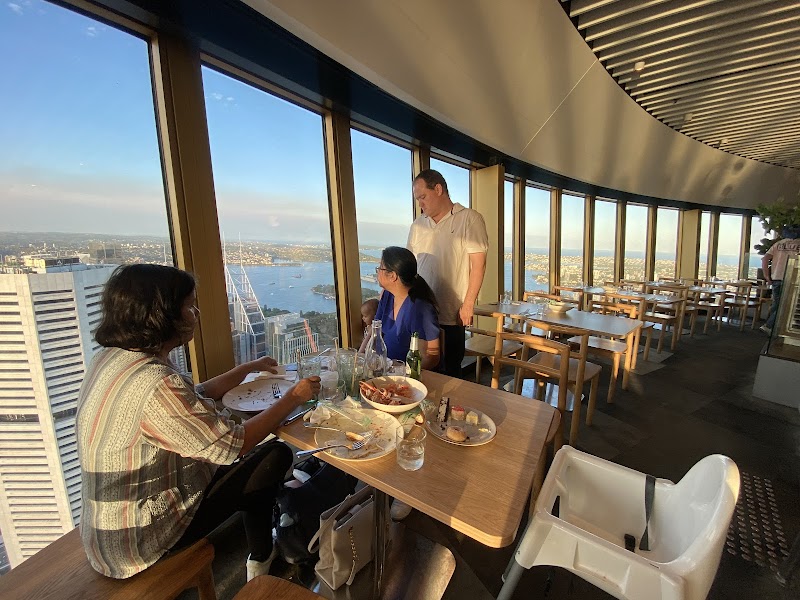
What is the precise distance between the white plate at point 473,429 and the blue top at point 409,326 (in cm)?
63

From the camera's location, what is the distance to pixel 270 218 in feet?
7.85

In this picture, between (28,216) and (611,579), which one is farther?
(28,216)

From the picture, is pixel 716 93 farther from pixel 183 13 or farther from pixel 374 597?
pixel 374 597

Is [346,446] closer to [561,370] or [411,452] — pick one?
[411,452]

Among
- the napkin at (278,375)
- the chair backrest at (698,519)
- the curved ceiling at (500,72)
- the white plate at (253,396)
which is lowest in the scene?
the chair backrest at (698,519)

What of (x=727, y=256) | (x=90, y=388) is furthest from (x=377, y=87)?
(x=727, y=256)

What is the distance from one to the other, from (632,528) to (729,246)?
Result: 11687 millimetres

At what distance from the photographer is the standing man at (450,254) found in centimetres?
226

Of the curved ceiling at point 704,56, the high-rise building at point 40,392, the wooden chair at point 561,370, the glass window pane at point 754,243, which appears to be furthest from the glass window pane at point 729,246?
the high-rise building at point 40,392

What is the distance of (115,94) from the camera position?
1613mm

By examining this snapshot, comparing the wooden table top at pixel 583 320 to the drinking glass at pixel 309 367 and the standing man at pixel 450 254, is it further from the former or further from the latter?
the drinking glass at pixel 309 367

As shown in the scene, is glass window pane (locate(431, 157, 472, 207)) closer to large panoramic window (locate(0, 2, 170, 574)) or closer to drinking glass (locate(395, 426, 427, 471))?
large panoramic window (locate(0, 2, 170, 574))

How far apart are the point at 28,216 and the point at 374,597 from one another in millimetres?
2167

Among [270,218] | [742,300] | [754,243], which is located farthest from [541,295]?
[754,243]
